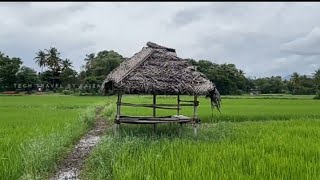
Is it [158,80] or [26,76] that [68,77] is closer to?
[26,76]

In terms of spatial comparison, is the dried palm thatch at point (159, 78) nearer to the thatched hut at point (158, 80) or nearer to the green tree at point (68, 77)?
the thatched hut at point (158, 80)

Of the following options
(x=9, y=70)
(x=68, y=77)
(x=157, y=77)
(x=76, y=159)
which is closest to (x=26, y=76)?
(x=9, y=70)

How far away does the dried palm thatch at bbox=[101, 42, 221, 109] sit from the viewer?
10.4 m

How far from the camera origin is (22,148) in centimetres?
686

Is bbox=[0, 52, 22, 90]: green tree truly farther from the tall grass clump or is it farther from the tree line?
the tall grass clump

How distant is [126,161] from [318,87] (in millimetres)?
57546

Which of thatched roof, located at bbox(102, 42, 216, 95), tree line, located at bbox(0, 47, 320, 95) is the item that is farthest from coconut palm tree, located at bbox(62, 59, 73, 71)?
thatched roof, located at bbox(102, 42, 216, 95)

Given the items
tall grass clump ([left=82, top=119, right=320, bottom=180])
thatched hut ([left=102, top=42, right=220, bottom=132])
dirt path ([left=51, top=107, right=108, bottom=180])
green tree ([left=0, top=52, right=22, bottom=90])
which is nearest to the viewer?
tall grass clump ([left=82, top=119, right=320, bottom=180])

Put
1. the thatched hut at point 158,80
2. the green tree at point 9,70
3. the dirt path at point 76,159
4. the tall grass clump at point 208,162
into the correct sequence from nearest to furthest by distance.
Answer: the tall grass clump at point 208,162 → the dirt path at point 76,159 → the thatched hut at point 158,80 → the green tree at point 9,70

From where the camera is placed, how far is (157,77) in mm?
10688

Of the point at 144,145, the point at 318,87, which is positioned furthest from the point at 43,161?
the point at 318,87

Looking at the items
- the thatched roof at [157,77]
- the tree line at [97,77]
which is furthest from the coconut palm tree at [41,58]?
the thatched roof at [157,77]

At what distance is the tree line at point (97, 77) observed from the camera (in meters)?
52.3

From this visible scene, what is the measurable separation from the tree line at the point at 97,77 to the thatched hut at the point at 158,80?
3693cm
